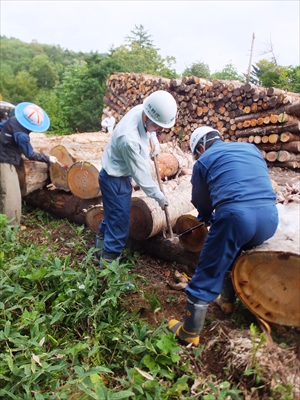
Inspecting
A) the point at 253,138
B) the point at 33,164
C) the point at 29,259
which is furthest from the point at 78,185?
the point at 253,138

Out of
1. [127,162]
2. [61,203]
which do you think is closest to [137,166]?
[127,162]

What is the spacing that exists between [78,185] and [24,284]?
183 centimetres

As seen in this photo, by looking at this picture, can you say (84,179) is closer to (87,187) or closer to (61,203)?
(87,187)

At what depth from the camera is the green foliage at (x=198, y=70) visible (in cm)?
2239

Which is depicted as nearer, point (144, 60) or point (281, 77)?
point (281, 77)

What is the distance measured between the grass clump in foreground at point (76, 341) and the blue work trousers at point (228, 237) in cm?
45

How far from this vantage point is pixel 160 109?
2.99 m

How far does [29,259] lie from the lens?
3020 mm

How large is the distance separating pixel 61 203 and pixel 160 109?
2.47m

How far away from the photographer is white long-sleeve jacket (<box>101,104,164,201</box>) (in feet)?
9.93

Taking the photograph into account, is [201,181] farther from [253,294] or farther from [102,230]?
[102,230]

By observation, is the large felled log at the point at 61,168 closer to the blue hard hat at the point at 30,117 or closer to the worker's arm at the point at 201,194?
the blue hard hat at the point at 30,117

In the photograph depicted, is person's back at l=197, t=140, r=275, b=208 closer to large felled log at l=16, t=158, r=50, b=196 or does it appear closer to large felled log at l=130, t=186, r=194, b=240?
large felled log at l=130, t=186, r=194, b=240

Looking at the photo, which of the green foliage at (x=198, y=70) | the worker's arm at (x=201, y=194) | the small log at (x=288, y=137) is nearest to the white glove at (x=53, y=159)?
the worker's arm at (x=201, y=194)
